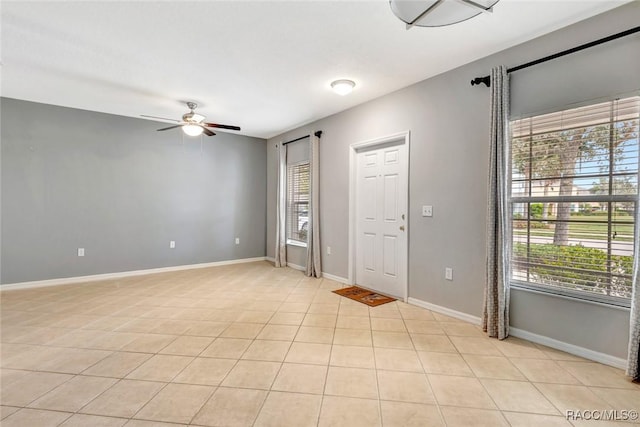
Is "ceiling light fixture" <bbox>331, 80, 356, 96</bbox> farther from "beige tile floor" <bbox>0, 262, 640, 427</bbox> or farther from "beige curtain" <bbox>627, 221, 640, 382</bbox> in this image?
"beige curtain" <bbox>627, 221, 640, 382</bbox>

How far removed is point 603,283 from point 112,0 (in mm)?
4199

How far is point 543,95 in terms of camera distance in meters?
2.55

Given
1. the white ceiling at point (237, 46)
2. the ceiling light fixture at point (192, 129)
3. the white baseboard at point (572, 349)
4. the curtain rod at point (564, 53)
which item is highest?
the white ceiling at point (237, 46)

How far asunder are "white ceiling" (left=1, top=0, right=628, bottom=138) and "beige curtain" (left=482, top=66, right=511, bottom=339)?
1.64 ft

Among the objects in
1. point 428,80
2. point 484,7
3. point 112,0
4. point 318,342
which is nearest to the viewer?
point 484,7

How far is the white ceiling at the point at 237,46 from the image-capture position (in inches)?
89.3

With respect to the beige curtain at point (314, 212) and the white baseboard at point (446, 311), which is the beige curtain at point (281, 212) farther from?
the white baseboard at point (446, 311)

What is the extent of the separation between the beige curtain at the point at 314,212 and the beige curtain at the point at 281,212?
3.04 feet

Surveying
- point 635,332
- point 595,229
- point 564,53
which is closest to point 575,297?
point 635,332

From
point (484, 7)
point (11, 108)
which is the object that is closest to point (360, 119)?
point (484, 7)

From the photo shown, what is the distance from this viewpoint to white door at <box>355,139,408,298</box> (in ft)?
12.4

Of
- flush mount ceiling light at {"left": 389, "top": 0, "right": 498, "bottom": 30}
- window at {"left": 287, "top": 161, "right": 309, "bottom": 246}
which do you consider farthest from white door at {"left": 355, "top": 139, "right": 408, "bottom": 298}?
flush mount ceiling light at {"left": 389, "top": 0, "right": 498, "bottom": 30}

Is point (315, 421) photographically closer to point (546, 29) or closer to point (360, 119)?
point (546, 29)

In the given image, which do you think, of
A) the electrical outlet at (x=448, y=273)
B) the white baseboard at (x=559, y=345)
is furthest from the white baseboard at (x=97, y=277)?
the white baseboard at (x=559, y=345)
